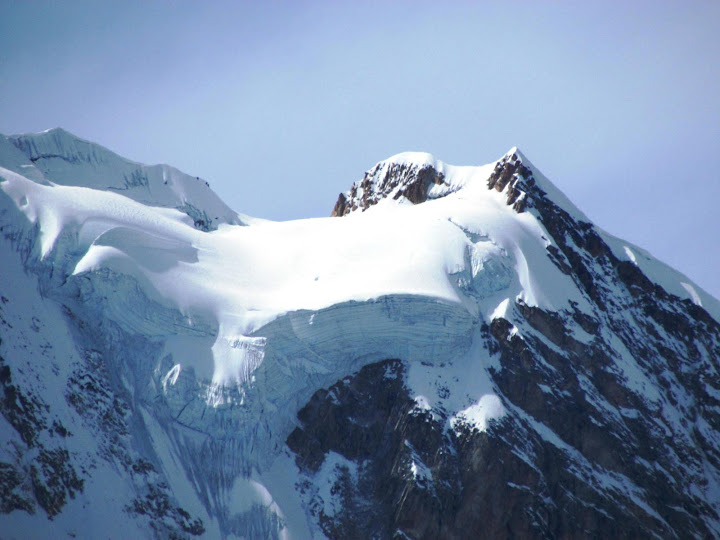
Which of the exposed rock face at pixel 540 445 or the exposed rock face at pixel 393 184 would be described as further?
the exposed rock face at pixel 393 184

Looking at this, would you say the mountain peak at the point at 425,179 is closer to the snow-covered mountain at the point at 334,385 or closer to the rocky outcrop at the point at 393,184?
the rocky outcrop at the point at 393,184

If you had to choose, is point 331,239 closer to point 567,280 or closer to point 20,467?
point 567,280

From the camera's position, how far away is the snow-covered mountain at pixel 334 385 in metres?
102

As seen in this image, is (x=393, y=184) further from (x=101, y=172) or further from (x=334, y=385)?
(x=334, y=385)

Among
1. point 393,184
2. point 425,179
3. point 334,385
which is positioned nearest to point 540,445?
point 334,385

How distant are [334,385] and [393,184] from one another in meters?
42.0

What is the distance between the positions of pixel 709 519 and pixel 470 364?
26894 millimetres

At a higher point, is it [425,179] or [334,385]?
[425,179]

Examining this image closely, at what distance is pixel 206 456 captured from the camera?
10675 centimetres

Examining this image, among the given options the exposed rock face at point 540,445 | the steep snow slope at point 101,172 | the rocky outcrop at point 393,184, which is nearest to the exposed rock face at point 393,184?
the rocky outcrop at point 393,184

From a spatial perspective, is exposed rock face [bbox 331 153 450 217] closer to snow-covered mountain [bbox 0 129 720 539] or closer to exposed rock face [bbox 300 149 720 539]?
snow-covered mountain [bbox 0 129 720 539]

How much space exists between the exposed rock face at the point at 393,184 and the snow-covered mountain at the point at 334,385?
14.8 meters

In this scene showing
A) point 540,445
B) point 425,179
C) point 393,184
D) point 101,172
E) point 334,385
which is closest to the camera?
point 540,445

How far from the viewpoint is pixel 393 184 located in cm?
14625
